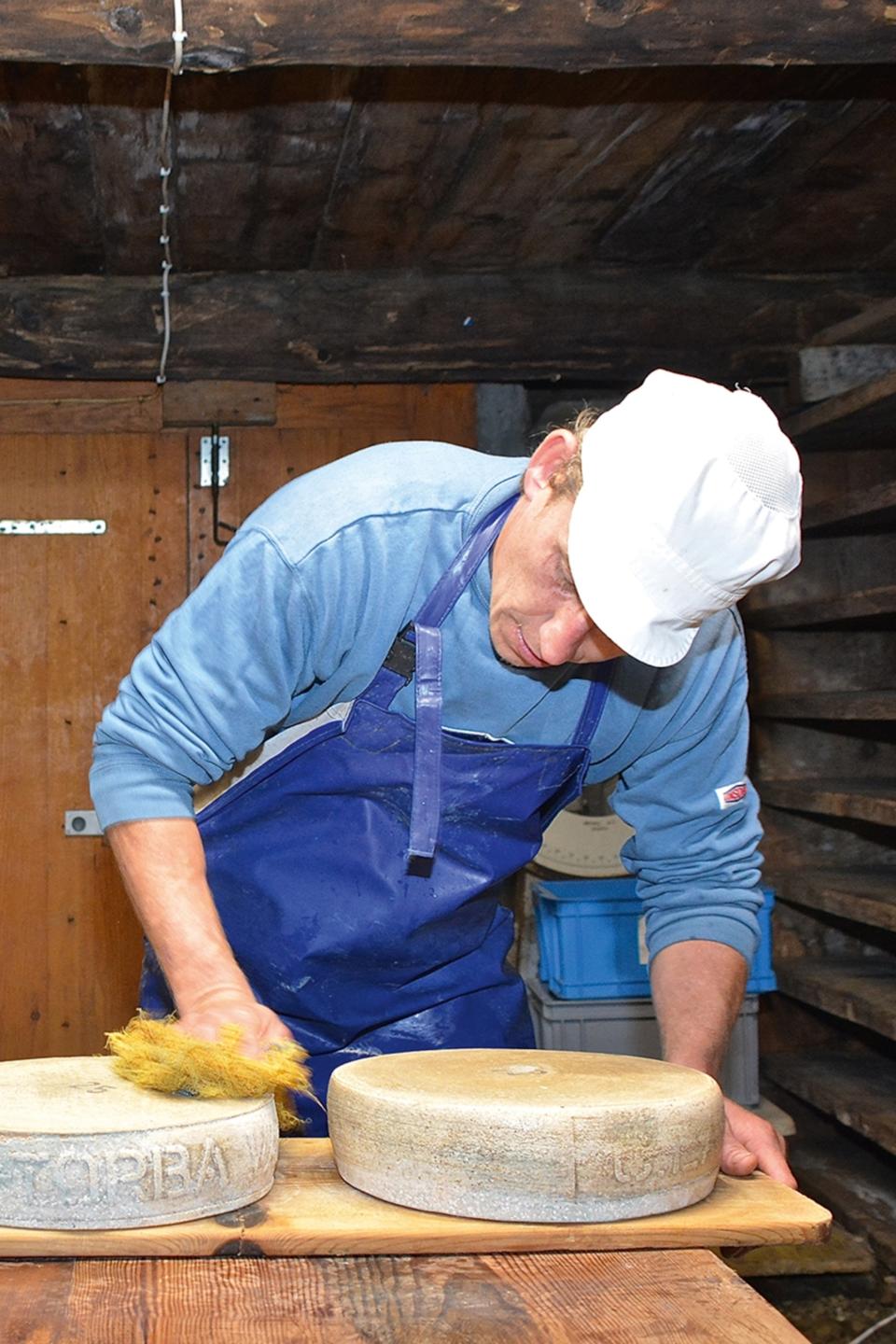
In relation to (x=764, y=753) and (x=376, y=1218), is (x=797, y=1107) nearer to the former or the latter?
(x=764, y=753)

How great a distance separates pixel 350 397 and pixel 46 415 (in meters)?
0.98

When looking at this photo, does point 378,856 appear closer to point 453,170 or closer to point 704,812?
point 704,812

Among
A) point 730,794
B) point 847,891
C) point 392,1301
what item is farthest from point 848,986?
point 392,1301

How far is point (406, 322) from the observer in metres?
4.52

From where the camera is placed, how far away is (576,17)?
2.77 m

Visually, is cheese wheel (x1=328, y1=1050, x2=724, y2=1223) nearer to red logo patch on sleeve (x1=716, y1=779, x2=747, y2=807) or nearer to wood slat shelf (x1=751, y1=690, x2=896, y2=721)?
red logo patch on sleeve (x1=716, y1=779, x2=747, y2=807)

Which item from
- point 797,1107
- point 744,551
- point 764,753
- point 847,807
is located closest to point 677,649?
point 744,551

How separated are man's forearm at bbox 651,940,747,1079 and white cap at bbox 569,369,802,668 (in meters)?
0.61

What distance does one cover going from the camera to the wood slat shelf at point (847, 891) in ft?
12.7

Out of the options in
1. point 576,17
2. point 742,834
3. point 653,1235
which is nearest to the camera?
point 653,1235

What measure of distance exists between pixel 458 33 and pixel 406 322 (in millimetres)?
1765

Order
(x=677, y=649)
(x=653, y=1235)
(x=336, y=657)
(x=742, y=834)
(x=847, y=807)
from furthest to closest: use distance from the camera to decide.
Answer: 1. (x=847, y=807)
2. (x=742, y=834)
3. (x=336, y=657)
4. (x=677, y=649)
5. (x=653, y=1235)

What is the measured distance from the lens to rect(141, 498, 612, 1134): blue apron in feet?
6.98

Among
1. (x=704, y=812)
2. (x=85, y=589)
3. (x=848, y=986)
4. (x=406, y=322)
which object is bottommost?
(x=848, y=986)
